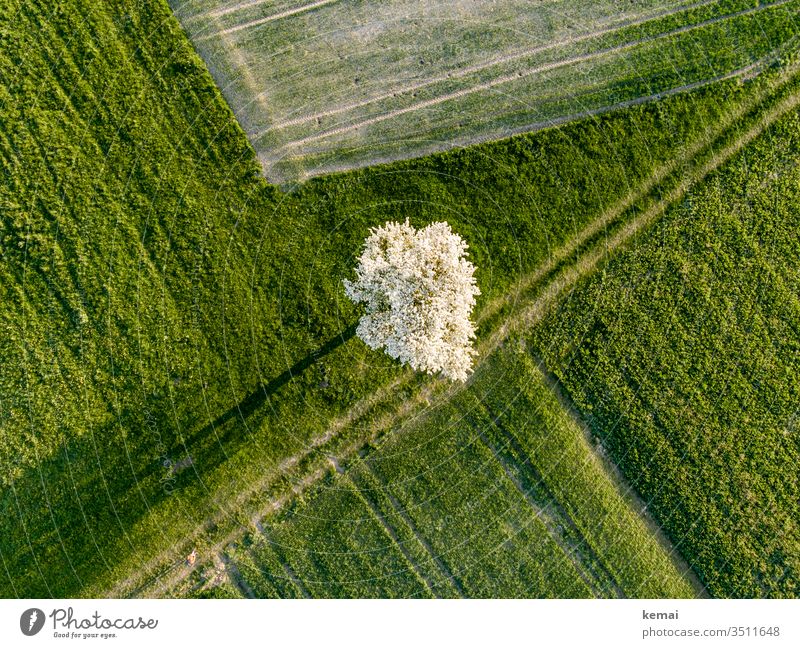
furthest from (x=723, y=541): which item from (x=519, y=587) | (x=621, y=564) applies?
(x=519, y=587)

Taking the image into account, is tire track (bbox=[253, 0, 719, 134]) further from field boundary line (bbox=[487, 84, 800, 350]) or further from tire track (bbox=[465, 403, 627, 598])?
tire track (bbox=[465, 403, 627, 598])

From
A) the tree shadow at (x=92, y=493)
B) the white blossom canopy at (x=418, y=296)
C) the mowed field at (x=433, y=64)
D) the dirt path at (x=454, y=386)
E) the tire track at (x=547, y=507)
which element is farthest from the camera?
the mowed field at (x=433, y=64)

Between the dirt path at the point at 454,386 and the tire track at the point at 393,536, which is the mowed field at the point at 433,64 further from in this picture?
the tire track at the point at 393,536

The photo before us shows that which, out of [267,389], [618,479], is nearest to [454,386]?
[267,389]

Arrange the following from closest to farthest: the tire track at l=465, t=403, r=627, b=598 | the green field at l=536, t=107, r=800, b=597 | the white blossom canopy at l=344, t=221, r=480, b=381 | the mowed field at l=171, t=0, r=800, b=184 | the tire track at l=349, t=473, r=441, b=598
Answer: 1. the white blossom canopy at l=344, t=221, r=480, b=381
2. the tire track at l=349, t=473, r=441, b=598
3. the tire track at l=465, t=403, r=627, b=598
4. the green field at l=536, t=107, r=800, b=597
5. the mowed field at l=171, t=0, r=800, b=184

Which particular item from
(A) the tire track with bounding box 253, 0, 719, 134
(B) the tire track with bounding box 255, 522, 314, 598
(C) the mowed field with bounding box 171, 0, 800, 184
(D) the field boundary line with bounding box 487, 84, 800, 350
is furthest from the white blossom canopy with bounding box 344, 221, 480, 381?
(B) the tire track with bounding box 255, 522, 314, 598

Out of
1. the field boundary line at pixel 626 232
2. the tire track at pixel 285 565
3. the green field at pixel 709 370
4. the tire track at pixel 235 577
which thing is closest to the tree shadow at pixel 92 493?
the tire track at pixel 235 577

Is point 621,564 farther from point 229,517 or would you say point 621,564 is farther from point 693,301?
point 229,517
